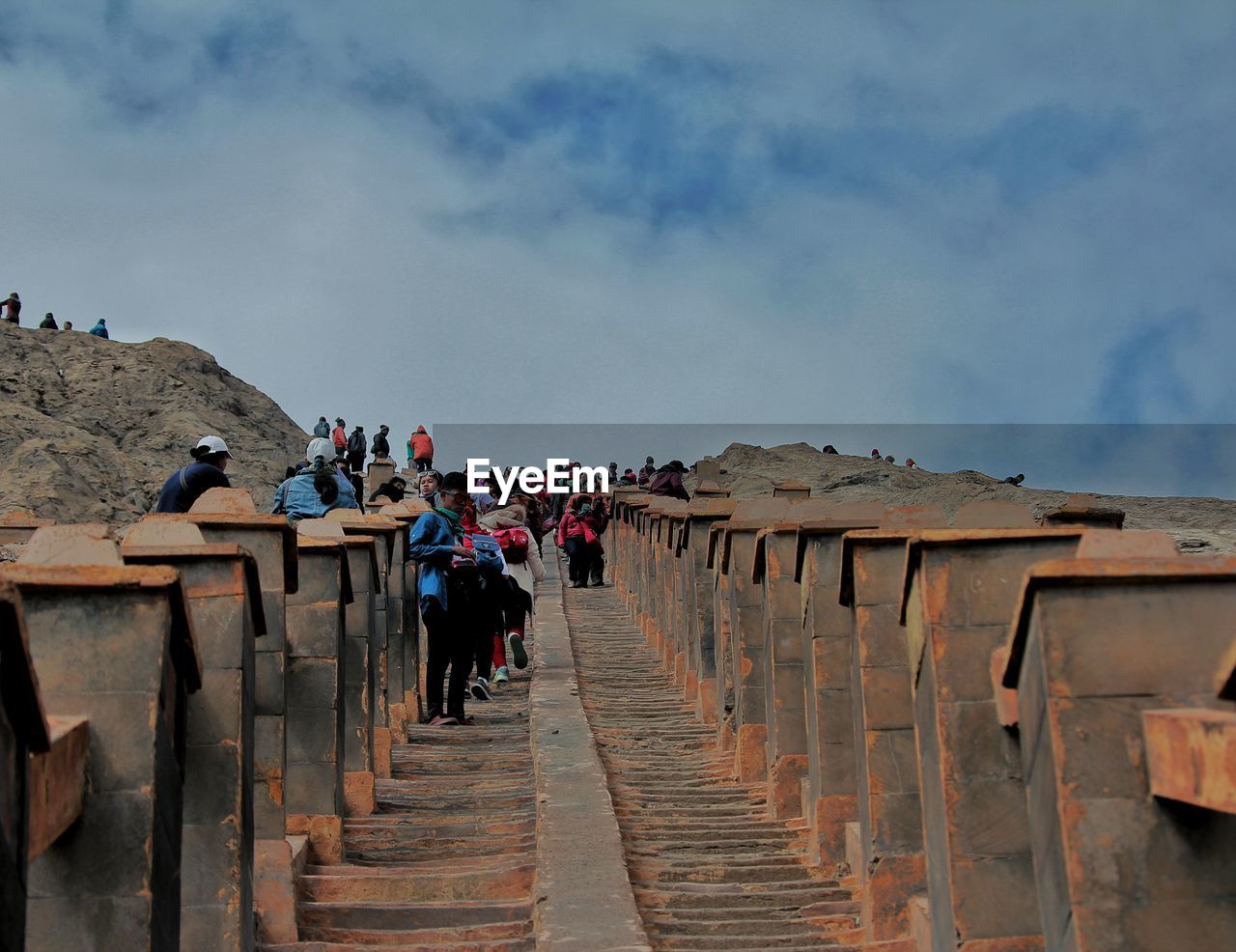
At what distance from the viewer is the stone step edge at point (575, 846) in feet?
22.9

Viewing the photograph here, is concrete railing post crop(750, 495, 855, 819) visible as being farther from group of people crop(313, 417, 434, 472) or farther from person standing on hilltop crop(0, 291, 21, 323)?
person standing on hilltop crop(0, 291, 21, 323)

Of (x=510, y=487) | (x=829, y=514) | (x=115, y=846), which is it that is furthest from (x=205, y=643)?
(x=510, y=487)

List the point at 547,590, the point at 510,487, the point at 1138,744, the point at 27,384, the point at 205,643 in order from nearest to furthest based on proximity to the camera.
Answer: the point at 1138,744, the point at 205,643, the point at 547,590, the point at 510,487, the point at 27,384

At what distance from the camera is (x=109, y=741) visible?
4.88 meters

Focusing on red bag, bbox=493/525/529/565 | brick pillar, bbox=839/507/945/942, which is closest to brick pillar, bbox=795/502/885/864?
brick pillar, bbox=839/507/945/942

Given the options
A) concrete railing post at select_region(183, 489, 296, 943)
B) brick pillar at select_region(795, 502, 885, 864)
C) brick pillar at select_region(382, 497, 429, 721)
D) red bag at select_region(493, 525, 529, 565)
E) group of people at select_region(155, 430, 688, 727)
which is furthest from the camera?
red bag at select_region(493, 525, 529, 565)

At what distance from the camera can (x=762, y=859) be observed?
8781 mm

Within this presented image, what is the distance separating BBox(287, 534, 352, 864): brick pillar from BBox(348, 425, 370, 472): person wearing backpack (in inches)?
1316

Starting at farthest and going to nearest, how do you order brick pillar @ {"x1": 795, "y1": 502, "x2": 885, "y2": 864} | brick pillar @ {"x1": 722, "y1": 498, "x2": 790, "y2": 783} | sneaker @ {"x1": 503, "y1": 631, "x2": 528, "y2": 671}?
1. sneaker @ {"x1": 503, "y1": 631, "x2": 528, "y2": 671}
2. brick pillar @ {"x1": 722, "y1": 498, "x2": 790, "y2": 783}
3. brick pillar @ {"x1": 795, "y1": 502, "x2": 885, "y2": 864}

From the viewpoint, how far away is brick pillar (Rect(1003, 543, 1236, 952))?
4.50 m

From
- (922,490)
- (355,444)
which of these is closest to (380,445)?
(355,444)

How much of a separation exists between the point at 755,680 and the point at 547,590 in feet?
51.0

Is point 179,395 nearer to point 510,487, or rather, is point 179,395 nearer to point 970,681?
point 510,487

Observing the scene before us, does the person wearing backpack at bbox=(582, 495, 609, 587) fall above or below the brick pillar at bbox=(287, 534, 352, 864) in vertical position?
above
